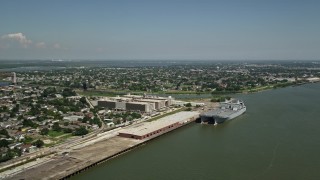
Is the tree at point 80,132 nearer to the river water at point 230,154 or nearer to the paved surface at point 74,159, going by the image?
the paved surface at point 74,159

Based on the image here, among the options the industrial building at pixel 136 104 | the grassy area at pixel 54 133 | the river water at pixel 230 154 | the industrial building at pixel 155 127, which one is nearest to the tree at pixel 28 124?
the grassy area at pixel 54 133

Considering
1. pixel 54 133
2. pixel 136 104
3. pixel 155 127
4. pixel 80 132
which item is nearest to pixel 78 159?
pixel 80 132

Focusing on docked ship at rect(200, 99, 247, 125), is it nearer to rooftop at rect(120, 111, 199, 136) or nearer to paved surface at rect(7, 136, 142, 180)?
rooftop at rect(120, 111, 199, 136)

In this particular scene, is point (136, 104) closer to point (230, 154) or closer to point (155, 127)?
point (155, 127)

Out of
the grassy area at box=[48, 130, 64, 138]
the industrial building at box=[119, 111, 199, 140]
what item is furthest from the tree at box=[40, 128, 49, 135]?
the industrial building at box=[119, 111, 199, 140]

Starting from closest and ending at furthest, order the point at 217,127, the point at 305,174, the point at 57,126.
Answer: the point at 305,174 → the point at 57,126 → the point at 217,127

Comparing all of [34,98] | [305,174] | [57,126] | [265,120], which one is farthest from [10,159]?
[34,98]

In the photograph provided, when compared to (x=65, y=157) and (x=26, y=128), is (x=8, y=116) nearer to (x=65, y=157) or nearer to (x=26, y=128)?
(x=26, y=128)
